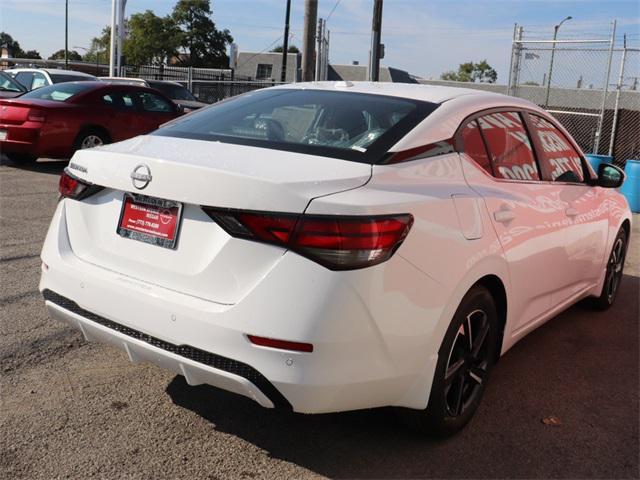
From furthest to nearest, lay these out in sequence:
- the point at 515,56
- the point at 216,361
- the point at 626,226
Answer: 1. the point at 515,56
2. the point at 626,226
3. the point at 216,361

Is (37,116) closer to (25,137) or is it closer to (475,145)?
(25,137)

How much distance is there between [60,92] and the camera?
1136 centimetres

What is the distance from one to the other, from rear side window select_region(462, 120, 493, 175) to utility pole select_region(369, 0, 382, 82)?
13.3 metres

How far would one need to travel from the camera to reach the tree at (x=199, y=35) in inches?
3179

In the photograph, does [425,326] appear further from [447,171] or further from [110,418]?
[110,418]

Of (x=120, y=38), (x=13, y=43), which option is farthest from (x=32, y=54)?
(x=120, y=38)

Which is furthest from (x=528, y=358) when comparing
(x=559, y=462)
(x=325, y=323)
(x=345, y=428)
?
(x=325, y=323)

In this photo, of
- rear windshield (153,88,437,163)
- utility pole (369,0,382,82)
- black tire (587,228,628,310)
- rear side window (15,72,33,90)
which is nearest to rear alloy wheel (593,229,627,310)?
black tire (587,228,628,310)

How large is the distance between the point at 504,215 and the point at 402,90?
36.2 inches

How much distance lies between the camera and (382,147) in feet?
9.80

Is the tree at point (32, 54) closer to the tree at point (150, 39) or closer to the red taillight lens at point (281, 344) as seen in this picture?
the tree at point (150, 39)

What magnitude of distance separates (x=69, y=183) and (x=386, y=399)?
1747mm

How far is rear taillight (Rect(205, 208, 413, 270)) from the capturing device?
249 centimetres

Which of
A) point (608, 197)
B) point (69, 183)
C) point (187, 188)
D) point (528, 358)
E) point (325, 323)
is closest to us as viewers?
point (325, 323)
